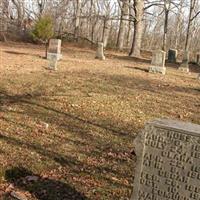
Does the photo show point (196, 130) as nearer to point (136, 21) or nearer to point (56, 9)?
point (136, 21)

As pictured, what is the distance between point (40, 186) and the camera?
6043mm

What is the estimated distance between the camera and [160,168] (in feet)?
16.2

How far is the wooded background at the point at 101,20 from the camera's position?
116 feet

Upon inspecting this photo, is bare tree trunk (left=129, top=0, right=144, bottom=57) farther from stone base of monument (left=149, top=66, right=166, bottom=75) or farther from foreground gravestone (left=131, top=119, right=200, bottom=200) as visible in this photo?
foreground gravestone (left=131, top=119, right=200, bottom=200)

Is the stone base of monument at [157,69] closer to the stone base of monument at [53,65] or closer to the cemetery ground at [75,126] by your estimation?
the cemetery ground at [75,126]

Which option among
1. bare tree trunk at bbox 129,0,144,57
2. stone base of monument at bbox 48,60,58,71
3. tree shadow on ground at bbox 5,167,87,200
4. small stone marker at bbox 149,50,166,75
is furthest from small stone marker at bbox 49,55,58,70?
bare tree trunk at bbox 129,0,144,57

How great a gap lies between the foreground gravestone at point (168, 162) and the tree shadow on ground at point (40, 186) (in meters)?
1.08

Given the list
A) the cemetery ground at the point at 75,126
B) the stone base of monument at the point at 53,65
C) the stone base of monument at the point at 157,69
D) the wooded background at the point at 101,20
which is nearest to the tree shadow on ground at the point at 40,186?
the cemetery ground at the point at 75,126

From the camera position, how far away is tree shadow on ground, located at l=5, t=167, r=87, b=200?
19.1 feet

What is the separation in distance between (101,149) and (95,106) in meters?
3.77

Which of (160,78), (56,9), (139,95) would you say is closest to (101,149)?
(139,95)

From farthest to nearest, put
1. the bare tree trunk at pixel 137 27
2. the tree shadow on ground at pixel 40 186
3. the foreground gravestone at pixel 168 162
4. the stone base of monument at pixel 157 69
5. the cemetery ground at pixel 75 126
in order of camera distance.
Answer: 1. the bare tree trunk at pixel 137 27
2. the stone base of monument at pixel 157 69
3. the cemetery ground at pixel 75 126
4. the tree shadow on ground at pixel 40 186
5. the foreground gravestone at pixel 168 162

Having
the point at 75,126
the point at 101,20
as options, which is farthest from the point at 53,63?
the point at 101,20

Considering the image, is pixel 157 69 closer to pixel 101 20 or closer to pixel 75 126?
pixel 75 126
